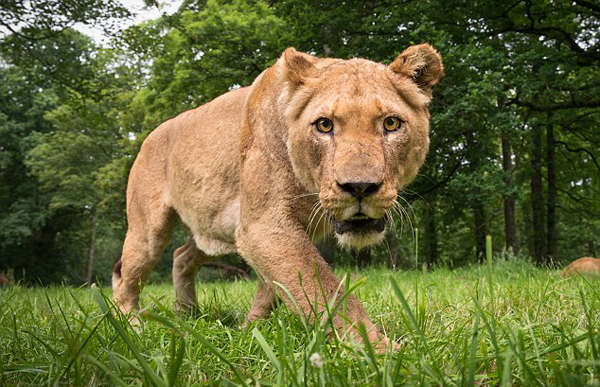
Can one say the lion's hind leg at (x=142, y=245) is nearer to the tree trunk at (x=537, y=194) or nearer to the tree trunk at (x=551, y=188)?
the tree trunk at (x=537, y=194)

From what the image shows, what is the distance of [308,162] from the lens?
2762 millimetres

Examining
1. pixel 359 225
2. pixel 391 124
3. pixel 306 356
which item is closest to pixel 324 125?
pixel 391 124

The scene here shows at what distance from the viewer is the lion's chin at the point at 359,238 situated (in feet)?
8.49

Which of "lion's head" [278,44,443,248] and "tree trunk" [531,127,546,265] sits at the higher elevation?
"lion's head" [278,44,443,248]

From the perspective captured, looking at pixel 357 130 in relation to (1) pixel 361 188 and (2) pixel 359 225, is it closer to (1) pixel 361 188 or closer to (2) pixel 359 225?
(1) pixel 361 188

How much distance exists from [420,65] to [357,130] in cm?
82

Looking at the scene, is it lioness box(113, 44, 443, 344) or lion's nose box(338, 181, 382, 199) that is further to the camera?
lioness box(113, 44, 443, 344)

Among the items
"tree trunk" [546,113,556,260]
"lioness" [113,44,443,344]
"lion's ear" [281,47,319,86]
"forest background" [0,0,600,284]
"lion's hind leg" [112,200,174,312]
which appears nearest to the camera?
"lioness" [113,44,443,344]

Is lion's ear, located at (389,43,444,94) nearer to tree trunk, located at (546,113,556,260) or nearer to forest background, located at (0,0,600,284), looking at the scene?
forest background, located at (0,0,600,284)

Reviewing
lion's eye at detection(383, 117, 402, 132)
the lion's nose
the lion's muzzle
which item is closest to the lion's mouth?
the lion's muzzle

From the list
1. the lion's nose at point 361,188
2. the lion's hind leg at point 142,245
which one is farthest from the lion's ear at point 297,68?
the lion's hind leg at point 142,245

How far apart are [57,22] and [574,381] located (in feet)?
48.2

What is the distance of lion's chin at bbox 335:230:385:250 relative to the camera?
8.49ft

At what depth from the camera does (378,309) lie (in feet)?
11.0
